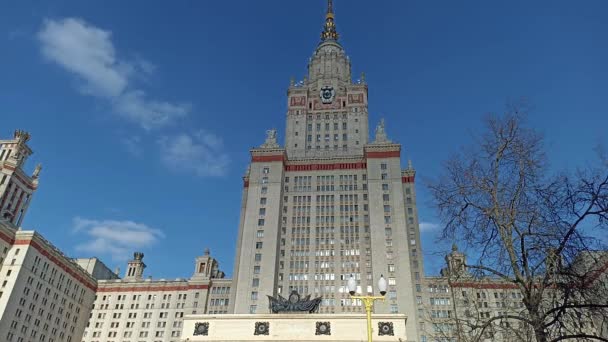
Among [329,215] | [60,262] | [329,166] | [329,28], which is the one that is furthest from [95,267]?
[329,28]

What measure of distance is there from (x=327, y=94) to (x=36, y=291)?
72097 mm

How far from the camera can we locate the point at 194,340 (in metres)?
48.2

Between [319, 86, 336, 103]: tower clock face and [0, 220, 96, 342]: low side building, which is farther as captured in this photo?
[319, 86, 336, 103]: tower clock face

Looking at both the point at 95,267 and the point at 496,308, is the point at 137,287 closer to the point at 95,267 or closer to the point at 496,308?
the point at 95,267

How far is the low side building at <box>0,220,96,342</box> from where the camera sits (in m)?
73.9

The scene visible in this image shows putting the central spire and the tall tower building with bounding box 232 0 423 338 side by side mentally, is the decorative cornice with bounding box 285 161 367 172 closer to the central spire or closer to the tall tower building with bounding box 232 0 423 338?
the tall tower building with bounding box 232 0 423 338

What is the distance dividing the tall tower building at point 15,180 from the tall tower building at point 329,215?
153ft

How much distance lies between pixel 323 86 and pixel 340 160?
2381 cm

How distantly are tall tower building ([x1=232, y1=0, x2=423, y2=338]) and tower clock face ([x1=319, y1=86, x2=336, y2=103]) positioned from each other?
30 cm

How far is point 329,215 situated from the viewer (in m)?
83.4

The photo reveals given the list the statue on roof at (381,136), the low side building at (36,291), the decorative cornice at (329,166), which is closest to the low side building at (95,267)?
the low side building at (36,291)

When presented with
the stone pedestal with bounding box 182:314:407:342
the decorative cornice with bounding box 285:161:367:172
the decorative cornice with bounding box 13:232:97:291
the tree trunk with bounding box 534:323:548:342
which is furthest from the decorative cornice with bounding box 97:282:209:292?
the tree trunk with bounding box 534:323:548:342

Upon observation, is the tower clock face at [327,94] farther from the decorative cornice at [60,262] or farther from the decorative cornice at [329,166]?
the decorative cornice at [60,262]

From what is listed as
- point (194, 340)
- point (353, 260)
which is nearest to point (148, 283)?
point (353, 260)
